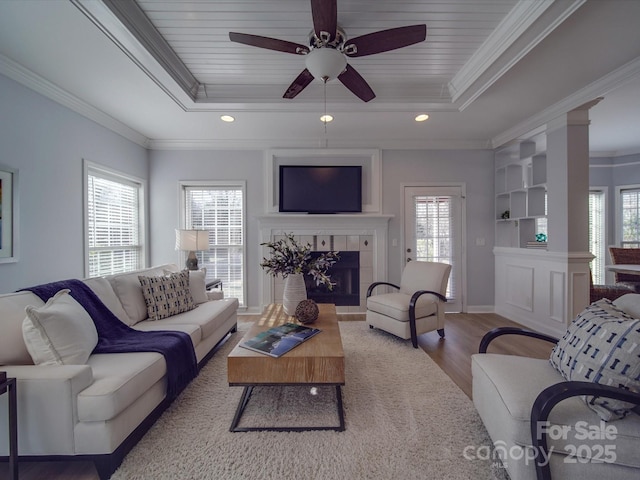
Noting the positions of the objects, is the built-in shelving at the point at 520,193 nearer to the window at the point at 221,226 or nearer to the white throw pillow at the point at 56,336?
the window at the point at 221,226

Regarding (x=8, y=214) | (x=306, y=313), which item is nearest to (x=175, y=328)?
(x=306, y=313)

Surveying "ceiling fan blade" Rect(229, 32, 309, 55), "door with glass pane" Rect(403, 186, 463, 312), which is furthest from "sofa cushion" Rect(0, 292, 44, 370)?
"door with glass pane" Rect(403, 186, 463, 312)

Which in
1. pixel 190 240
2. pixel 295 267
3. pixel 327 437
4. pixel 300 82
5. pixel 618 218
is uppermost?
pixel 300 82

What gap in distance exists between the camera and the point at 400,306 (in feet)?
9.84

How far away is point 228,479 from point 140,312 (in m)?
1.78

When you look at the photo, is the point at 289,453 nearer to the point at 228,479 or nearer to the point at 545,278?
the point at 228,479

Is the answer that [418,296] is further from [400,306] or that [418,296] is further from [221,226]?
[221,226]

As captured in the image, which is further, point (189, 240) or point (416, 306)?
point (189, 240)

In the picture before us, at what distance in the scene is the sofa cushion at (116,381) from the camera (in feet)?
4.51

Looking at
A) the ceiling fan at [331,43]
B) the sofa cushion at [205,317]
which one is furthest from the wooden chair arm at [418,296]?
the ceiling fan at [331,43]

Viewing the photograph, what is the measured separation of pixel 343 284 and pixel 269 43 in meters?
3.27

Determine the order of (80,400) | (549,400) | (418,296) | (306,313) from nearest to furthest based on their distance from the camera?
(549,400) → (80,400) → (306,313) → (418,296)

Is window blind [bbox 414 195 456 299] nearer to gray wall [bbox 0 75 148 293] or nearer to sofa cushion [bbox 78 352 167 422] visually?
sofa cushion [bbox 78 352 167 422]

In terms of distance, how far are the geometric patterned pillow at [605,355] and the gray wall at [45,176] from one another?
154 inches
